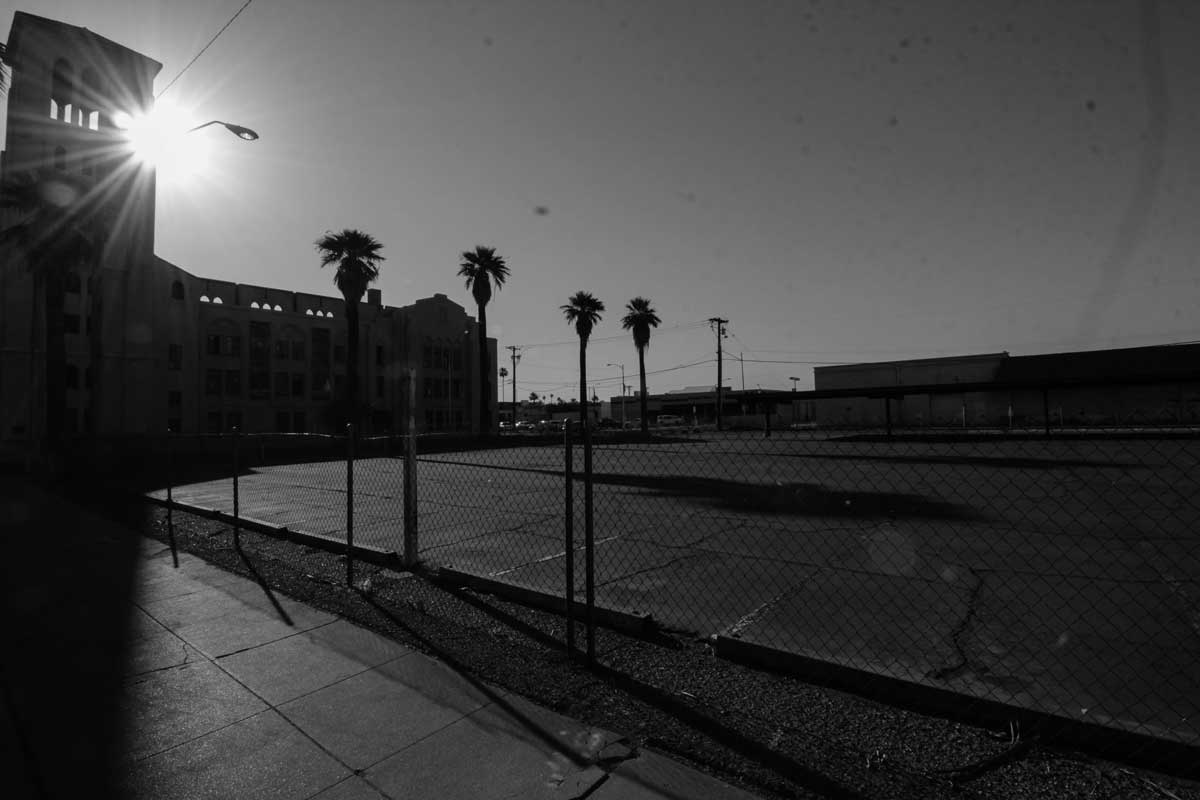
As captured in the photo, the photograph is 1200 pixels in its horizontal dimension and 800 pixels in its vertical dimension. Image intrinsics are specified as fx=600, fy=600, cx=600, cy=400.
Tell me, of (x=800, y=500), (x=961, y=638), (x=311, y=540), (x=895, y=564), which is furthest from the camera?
(x=800, y=500)

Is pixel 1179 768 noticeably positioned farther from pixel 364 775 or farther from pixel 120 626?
pixel 120 626

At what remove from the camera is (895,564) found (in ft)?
23.0

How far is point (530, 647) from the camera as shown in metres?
4.49

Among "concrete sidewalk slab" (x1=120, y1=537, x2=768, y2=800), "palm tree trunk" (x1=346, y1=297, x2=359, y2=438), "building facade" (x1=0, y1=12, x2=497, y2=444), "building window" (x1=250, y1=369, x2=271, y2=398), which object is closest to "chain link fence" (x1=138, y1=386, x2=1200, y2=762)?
"concrete sidewalk slab" (x1=120, y1=537, x2=768, y2=800)

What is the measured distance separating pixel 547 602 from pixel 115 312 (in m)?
42.1

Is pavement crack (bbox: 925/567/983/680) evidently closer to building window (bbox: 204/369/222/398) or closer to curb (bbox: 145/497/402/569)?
curb (bbox: 145/497/402/569)

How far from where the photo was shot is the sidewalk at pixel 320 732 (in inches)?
112

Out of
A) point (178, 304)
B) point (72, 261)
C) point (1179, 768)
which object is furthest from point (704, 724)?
point (178, 304)

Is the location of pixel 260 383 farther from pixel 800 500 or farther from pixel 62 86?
pixel 800 500

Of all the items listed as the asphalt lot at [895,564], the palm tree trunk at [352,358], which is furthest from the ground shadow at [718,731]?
the palm tree trunk at [352,358]

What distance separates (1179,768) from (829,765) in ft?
5.38

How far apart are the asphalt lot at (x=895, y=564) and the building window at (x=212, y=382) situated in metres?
35.1

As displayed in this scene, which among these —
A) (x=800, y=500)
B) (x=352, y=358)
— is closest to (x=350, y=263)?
(x=352, y=358)

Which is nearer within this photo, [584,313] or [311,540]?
[311,540]
